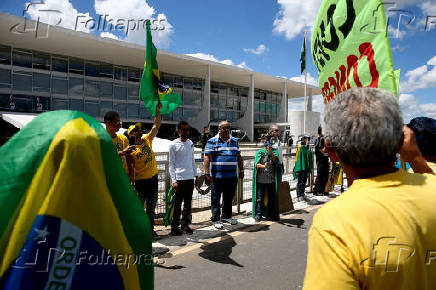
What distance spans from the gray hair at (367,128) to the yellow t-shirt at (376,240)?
9 cm

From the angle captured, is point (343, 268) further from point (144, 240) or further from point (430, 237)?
point (144, 240)

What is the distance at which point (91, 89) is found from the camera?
26.8 m

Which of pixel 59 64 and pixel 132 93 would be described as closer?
pixel 59 64

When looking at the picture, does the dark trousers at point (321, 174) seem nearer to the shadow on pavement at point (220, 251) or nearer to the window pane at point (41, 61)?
the shadow on pavement at point (220, 251)

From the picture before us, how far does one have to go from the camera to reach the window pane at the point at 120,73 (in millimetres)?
28906

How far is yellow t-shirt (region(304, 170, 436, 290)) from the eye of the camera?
876mm

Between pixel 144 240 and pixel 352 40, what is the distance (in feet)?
5.82

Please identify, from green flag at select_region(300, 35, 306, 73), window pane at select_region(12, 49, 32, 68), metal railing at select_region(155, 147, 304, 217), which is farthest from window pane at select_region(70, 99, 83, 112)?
metal railing at select_region(155, 147, 304, 217)

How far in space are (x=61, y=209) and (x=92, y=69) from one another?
29.2 meters

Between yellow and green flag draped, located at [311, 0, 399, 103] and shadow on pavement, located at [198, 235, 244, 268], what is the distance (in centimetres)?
252

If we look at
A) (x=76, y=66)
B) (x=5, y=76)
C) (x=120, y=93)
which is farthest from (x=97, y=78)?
(x=5, y=76)

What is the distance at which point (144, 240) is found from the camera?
1.09 m

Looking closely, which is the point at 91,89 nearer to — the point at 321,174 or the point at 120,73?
the point at 120,73

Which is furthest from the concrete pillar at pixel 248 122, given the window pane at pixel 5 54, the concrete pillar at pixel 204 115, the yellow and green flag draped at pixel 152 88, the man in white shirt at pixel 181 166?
the yellow and green flag draped at pixel 152 88
